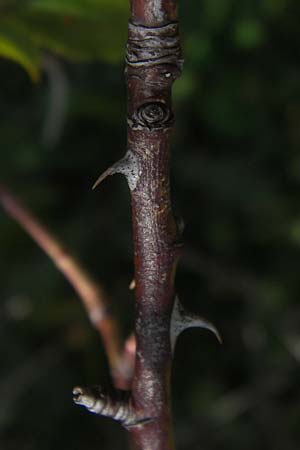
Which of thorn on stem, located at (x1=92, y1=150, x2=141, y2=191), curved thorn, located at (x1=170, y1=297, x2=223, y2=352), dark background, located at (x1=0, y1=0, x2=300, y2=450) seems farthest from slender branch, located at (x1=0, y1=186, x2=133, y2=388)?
dark background, located at (x1=0, y1=0, x2=300, y2=450)

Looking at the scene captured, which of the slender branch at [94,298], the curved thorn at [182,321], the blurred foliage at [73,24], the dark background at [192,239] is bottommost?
the dark background at [192,239]

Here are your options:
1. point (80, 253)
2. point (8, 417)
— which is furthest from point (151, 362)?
point (8, 417)

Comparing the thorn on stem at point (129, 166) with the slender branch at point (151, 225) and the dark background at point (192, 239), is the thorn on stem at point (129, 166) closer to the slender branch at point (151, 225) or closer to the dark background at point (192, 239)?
the slender branch at point (151, 225)

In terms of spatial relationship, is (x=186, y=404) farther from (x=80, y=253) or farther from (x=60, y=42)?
(x=60, y=42)

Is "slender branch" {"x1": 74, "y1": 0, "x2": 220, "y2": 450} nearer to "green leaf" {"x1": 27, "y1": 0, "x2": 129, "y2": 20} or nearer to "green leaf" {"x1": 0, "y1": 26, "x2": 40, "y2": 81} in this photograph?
"green leaf" {"x1": 0, "y1": 26, "x2": 40, "y2": 81}

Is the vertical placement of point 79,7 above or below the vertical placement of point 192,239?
above

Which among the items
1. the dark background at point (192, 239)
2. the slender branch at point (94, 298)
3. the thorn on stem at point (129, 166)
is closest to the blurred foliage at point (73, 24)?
the slender branch at point (94, 298)

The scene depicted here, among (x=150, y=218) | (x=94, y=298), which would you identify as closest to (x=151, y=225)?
(x=150, y=218)

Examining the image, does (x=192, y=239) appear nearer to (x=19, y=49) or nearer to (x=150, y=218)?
(x=19, y=49)
